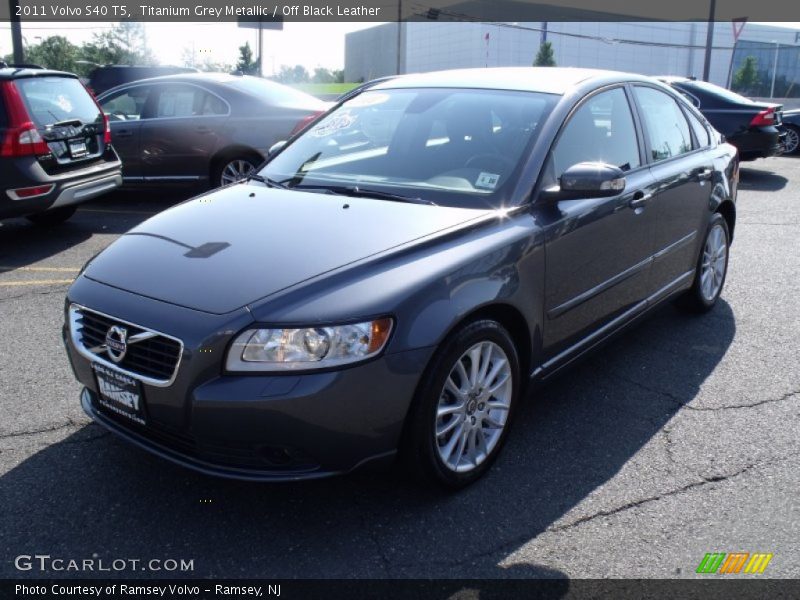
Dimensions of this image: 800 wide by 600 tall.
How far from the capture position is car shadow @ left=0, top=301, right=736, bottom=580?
279 cm

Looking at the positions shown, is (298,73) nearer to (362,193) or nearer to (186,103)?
(186,103)

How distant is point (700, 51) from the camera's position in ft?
307

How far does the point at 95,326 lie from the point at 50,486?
2.38 feet

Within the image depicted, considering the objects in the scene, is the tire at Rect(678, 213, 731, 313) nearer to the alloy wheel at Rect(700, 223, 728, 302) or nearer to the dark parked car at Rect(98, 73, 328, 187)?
the alloy wheel at Rect(700, 223, 728, 302)

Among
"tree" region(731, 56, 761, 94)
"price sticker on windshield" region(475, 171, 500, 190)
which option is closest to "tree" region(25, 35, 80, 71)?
"price sticker on windshield" region(475, 171, 500, 190)

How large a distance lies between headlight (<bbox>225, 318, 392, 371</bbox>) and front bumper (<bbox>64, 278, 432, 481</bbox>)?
0.11ft

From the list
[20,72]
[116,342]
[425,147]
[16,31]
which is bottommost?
[116,342]

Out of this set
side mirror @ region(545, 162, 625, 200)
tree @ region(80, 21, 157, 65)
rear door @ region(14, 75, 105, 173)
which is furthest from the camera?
tree @ region(80, 21, 157, 65)

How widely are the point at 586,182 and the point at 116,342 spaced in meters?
2.08

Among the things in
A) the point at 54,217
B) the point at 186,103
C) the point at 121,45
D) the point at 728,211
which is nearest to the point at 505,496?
the point at 728,211

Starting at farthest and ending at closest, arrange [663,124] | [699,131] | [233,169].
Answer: [233,169], [699,131], [663,124]

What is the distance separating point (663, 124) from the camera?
4.81 m

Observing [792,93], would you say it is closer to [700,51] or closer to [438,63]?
[700,51]

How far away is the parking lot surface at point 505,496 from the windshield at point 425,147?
49.2 inches
